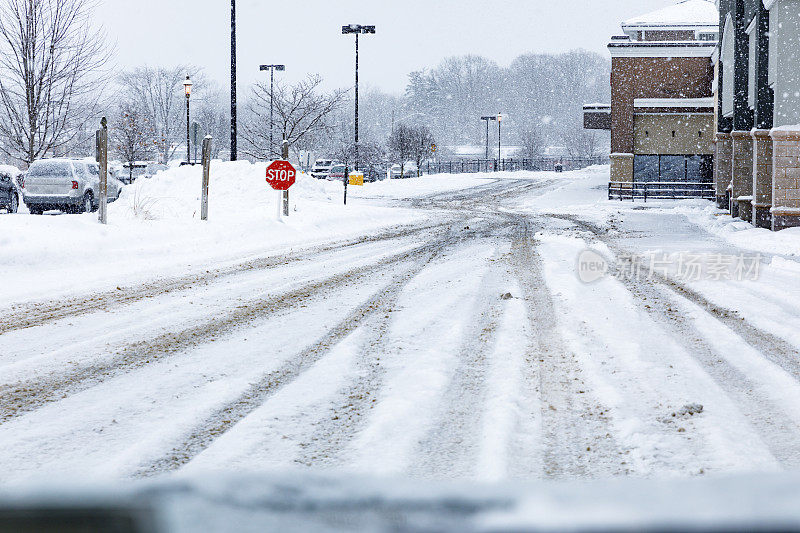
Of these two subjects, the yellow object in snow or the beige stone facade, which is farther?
the yellow object in snow

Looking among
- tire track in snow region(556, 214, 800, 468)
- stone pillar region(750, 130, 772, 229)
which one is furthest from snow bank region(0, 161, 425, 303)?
stone pillar region(750, 130, 772, 229)

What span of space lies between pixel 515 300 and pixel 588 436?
488 centimetres

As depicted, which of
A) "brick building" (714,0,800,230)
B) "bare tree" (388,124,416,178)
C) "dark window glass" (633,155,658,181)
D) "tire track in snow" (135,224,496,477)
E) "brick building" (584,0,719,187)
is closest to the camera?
"tire track in snow" (135,224,496,477)

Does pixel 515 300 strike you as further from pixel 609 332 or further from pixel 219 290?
pixel 219 290

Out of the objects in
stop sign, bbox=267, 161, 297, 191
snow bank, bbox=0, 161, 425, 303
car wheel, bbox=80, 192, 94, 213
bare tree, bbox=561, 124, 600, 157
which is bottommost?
snow bank, bbox=0, 161, 425, 303

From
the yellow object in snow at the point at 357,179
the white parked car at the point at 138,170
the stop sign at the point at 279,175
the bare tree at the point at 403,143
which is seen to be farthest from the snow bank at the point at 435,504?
the bare tree at the point at 403,143

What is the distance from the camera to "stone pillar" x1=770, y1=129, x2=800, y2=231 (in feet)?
64.2

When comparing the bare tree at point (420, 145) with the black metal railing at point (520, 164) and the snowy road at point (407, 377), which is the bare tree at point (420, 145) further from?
the snowy road at point (407, 377)

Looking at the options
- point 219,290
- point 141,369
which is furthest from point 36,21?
point 141,369

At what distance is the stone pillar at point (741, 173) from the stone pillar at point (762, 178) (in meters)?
2.22

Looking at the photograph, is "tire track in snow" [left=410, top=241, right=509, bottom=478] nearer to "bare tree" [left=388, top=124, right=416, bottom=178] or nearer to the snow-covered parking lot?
the snow-covered parking lot

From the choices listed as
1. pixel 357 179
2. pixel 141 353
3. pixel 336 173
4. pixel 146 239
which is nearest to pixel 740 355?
pixel 141 353

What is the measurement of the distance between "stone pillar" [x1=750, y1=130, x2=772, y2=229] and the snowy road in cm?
1056

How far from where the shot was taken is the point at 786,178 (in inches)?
774
